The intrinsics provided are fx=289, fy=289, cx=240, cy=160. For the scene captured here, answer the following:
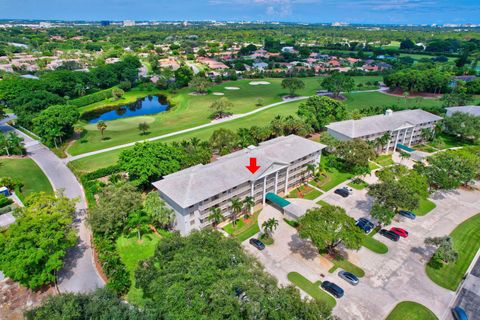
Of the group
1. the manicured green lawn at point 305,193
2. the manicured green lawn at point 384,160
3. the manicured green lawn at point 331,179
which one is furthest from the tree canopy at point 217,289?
the manicured green lawn at point 384,160

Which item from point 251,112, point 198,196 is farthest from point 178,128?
point 198,196

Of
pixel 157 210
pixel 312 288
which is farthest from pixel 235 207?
pixel 312 288

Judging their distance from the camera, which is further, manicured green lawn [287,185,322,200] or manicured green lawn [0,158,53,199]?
manicured green lawn [0,158,53,199]

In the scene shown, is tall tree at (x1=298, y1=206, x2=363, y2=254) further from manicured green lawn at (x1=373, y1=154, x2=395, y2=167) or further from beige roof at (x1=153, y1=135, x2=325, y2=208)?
manicured green lawn at (x1=373, y1=154, x2=395, y2=167)

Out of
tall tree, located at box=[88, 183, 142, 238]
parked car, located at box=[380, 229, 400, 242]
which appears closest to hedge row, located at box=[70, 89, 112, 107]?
tall tree, located at box=[88, 183, 142, 238]

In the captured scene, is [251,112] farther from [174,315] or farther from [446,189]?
[174,315]

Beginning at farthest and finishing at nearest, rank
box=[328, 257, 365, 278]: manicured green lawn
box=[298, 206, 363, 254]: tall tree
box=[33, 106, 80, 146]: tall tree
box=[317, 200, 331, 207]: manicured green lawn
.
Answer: box=[33, 106, 80, 146]: tall tree → box=[317, 200, 331, 207]: manicured green lawn → box=[328, 257, 365, 278]: manicured green lawn → box=[298, 206, 363, 254]: tall tree

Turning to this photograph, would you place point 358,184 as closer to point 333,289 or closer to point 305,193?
point 305,193
